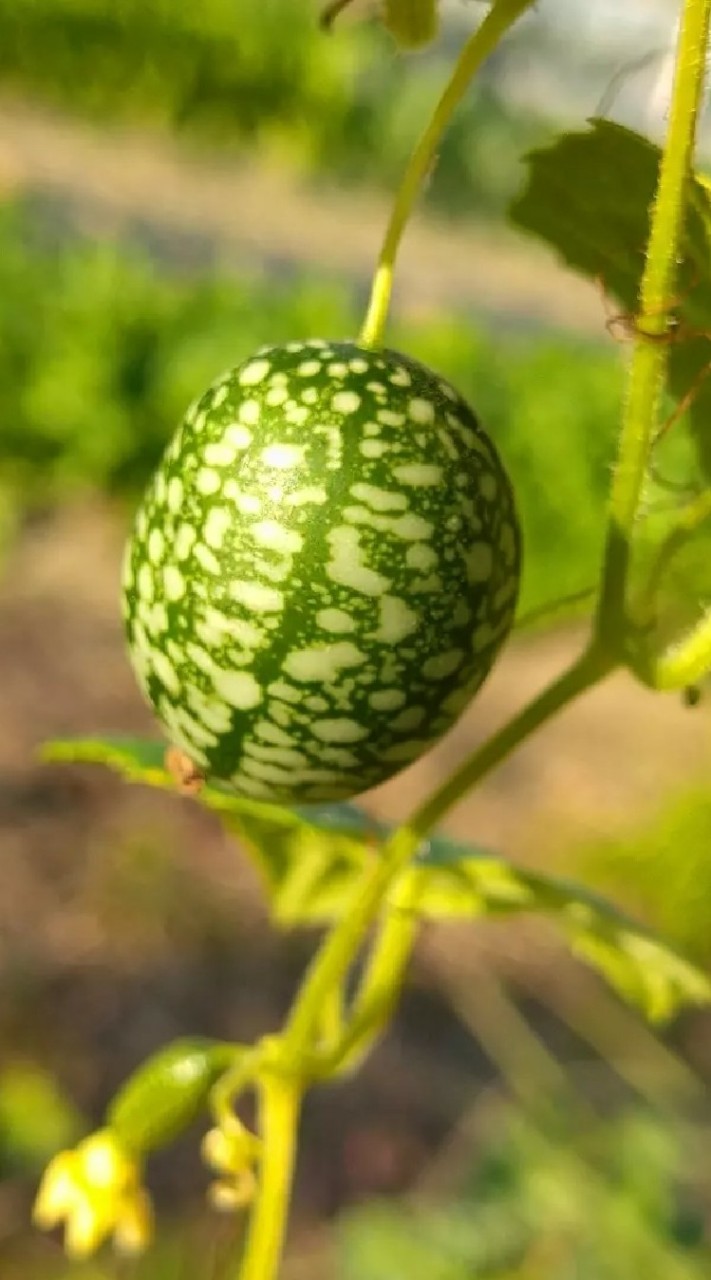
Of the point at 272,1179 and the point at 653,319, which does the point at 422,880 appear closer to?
the point at 272,1179

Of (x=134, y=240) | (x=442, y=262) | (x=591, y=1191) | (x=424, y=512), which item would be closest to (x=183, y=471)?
(x=424, y=512)

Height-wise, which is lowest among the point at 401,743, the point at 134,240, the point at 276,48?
the point at 134,240

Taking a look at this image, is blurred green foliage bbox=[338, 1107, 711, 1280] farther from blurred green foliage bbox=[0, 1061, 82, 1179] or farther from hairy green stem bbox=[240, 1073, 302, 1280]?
hairy green stem bbox=[240, 1073, 302, 1280]

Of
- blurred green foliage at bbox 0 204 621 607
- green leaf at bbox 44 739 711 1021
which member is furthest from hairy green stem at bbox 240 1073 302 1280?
blurred green foliage at bbox 0 204 621 607

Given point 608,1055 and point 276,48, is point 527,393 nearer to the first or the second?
point 608,1055

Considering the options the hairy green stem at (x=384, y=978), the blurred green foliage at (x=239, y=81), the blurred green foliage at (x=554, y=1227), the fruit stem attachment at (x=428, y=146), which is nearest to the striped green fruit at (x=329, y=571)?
the fruit stem attachment at (x=428, y=146)

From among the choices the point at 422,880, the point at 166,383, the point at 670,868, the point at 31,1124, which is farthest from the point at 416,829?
the point at 166,383

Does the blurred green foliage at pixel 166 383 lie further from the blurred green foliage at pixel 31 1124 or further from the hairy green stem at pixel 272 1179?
the hairy green stem at pixel 272 1179
